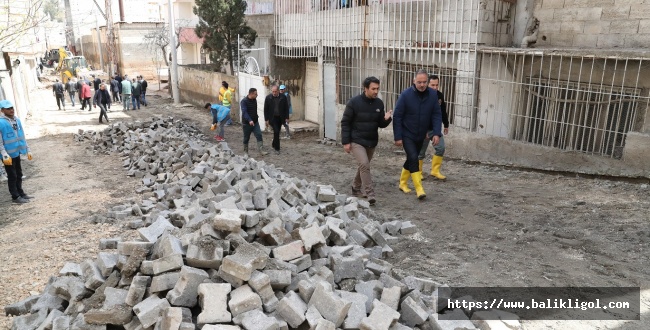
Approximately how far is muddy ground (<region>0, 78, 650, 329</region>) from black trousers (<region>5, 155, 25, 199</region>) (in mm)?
242

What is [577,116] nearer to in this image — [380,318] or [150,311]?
[380,318]

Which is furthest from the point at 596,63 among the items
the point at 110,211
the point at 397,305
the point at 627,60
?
the point at 110,211

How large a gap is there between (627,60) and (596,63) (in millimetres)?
586

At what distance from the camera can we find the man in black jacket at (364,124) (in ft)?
19.9

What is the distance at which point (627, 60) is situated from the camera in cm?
653

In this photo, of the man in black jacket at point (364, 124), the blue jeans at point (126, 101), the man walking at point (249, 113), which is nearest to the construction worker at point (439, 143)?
the man in black jacket at point (364, 124)

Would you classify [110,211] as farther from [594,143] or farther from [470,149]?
[594,143]

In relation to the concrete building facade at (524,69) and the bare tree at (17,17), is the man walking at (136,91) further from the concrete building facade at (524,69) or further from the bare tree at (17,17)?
the concrete building facade at (524,69)

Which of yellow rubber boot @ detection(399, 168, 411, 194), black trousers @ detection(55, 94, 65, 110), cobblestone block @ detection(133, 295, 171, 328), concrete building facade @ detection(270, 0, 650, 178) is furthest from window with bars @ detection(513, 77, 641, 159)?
black trousers @ detection(55, 94, 65, 110)

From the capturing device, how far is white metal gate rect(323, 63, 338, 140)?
1222cm

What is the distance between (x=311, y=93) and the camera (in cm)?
1524

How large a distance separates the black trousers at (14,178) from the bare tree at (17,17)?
16.1 ft

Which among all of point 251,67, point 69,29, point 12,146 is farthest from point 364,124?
point 69,29

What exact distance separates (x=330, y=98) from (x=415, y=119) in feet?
21.3
